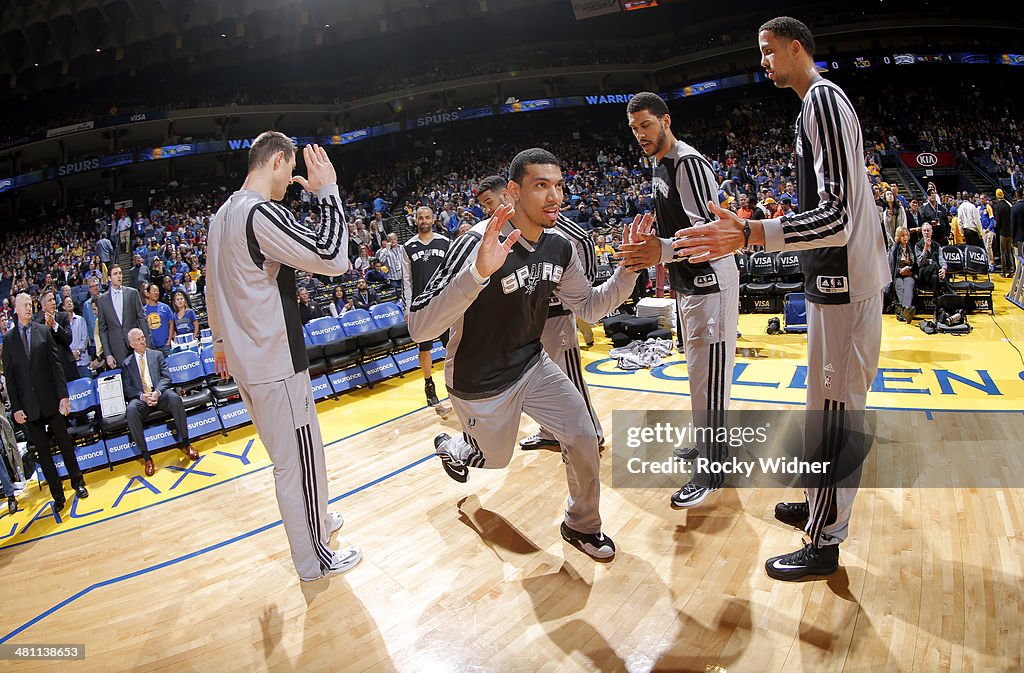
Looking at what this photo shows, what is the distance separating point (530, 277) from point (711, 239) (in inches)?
39.1

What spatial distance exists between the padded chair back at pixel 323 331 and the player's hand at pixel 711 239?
5955 millimetres

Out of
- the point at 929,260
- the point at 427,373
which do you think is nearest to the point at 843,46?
the point at 929,260

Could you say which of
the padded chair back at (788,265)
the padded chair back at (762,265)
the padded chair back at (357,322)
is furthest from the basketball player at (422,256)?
the padded chair back at (788,265)

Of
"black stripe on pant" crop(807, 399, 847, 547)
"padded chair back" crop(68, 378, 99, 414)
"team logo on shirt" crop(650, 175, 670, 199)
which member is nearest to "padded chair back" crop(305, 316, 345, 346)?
"padded chair back" crop(68, 378, 99, 414)

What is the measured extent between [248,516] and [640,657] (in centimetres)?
297

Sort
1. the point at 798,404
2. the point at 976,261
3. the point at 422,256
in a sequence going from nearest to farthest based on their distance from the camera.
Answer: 1. the point at 798,404
2. the point at 422,256
3. the point at 976,261

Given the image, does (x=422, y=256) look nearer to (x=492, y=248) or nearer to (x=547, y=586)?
(x=492, y=248)

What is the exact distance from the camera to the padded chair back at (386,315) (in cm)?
784

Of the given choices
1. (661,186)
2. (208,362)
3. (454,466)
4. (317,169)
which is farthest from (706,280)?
(208,362)

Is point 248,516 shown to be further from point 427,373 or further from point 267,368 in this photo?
point 427,373

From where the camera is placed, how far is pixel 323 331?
7.38 metres

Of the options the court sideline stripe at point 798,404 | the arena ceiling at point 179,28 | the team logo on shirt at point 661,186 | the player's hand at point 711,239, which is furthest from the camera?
the arena ceiling at point 179,28

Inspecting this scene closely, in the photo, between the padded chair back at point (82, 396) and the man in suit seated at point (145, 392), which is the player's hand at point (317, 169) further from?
the padded chair back at point (82, 396)

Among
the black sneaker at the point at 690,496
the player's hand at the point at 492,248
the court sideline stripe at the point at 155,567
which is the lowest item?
the court sideline stripe at the point at 155,567
